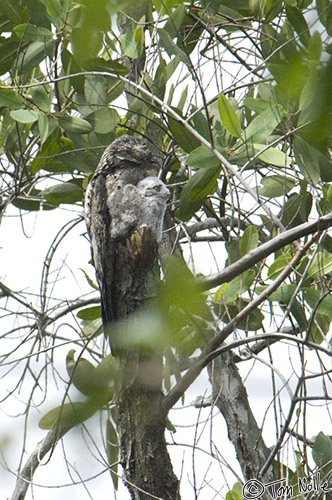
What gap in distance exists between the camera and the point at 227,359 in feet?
11.7

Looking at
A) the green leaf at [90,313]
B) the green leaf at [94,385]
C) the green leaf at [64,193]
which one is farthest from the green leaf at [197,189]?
the green leaf at [94,385]

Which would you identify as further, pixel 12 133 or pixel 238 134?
pixel 12 133

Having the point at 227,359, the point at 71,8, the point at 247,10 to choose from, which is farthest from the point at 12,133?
the point at 227,359

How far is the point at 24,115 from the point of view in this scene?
2781 millimetres

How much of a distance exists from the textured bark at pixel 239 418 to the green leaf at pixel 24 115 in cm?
158

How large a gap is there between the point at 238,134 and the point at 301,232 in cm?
67

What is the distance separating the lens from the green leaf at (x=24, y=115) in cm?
275

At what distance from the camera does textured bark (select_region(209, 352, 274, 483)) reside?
329cm

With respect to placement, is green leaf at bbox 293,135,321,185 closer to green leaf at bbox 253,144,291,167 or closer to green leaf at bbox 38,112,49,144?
green leaf at bbox 253,144,291,167

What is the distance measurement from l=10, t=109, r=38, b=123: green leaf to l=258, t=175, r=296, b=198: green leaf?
3.90ft

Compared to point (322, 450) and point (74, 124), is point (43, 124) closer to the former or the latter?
point (74, 124)

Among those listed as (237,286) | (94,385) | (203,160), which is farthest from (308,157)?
(94,385)

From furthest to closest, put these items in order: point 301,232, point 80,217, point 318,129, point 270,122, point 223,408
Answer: point 80,217
point 223,408
point 270,122
point 301,232
point 318,129

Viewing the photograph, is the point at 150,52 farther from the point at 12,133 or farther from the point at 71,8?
the point at 71,8
